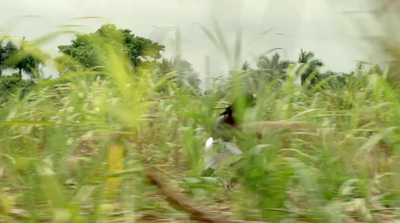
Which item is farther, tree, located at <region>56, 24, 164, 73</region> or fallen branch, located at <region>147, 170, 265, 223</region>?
tree, located at <region>56, 24, 164, 73</region>

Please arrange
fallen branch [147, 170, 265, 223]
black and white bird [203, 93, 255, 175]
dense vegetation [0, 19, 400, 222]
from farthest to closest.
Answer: black and white bird [203, 93, 255, 175]
dense vegetation [0, 19, 400, 222]
fallen branch [147, 170, 265, 223]

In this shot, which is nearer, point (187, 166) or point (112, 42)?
point (112, 42)

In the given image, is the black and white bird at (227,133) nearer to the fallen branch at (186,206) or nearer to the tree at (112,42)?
the fallen branch at (186,206)

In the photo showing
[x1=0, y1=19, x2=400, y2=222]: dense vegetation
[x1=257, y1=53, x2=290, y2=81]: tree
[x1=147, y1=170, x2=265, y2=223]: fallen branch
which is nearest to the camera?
[x1=147, y1=170, x2=265, y2=223]: fallen branch

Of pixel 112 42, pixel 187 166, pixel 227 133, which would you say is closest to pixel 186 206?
pixel 227 133

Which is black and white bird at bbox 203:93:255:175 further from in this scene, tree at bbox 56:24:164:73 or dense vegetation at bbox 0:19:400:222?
tree at bbox 56:24:164:73

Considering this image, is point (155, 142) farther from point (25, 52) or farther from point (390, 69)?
point (390, 69)

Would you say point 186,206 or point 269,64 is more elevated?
point 269,64

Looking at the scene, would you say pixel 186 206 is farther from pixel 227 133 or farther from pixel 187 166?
pixel 187 166

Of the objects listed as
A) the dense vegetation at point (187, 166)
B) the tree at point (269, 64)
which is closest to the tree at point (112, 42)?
the dense vegetation at point (187, 166)

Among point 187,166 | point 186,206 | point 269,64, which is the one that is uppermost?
point 269,64

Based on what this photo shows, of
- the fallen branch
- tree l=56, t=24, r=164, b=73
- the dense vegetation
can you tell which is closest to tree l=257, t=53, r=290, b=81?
the dense vegetation

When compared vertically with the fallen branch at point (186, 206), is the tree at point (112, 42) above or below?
above

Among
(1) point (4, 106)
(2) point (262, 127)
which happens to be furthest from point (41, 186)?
(1) point (4, 106)
